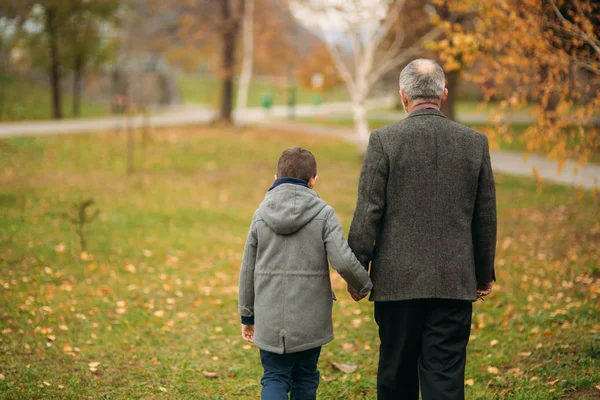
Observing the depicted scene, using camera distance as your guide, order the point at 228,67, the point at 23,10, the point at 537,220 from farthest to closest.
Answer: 1. the point at 228,67
2. the point at 23,10
3. the point at 537,220

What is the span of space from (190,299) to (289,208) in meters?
4.03

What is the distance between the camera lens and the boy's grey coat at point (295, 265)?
3279mm

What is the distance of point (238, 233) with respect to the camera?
33.7 ft

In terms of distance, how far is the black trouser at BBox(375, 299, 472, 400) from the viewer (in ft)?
10.6

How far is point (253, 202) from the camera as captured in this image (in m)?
12.7

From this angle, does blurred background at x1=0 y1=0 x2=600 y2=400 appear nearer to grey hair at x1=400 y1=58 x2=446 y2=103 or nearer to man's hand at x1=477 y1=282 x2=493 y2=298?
man's hand at x1=477 y1=282 x2=493 y2=298

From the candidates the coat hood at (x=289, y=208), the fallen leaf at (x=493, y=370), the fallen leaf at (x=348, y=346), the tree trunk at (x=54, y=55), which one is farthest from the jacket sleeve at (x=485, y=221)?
the tree trunk at (x=54, y=55)

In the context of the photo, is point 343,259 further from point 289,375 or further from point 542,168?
point 542,168

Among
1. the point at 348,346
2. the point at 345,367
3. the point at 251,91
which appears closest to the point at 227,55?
the point at 348,346

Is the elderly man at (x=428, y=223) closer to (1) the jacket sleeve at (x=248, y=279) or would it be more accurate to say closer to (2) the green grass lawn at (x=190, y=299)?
(1) the jacket sleeve at (x=248, y=279)

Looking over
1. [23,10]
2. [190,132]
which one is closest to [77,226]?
[190,132]

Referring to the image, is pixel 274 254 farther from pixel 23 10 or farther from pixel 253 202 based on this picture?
pixel 23 10

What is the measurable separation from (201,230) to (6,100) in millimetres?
20768

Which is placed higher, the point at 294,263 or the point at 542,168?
the point at 294,263
